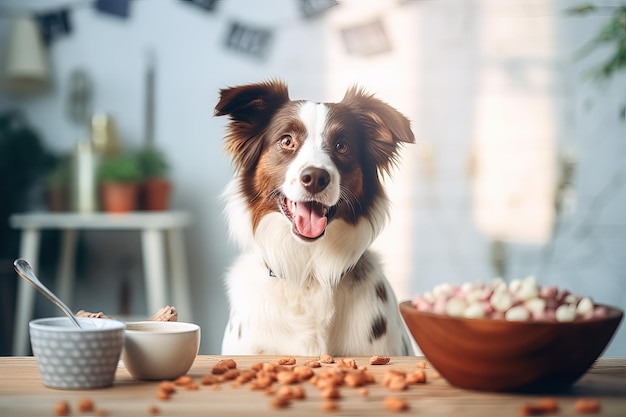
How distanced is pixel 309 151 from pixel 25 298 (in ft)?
7.02

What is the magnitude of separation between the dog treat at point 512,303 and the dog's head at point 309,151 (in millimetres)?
529

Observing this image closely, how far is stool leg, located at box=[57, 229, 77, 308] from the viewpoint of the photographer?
134 inches

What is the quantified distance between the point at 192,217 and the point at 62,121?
2.48ft

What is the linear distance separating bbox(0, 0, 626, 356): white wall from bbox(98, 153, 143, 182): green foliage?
0.23 metres

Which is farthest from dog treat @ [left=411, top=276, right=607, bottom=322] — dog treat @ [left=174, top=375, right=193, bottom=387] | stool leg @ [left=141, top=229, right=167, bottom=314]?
stool leg @ [left=141, top=229, right=167, bottom=314]

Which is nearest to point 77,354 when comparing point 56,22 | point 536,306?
point 536,306

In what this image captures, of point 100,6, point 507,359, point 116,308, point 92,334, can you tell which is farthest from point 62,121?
point 507,359

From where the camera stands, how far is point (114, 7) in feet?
11.3

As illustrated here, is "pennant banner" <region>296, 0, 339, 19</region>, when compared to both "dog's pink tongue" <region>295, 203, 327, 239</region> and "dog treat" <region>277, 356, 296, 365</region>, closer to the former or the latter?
"dog's pink tongue" <region>295, 203, 327, 239</region>

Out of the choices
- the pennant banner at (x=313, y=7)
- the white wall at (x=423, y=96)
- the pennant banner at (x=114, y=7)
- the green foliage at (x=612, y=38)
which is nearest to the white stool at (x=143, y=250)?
the white wall at (x=423, y=96)

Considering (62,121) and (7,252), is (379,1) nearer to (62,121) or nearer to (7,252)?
(62,121)

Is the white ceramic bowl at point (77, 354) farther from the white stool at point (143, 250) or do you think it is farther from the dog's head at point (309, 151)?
the white stool at point (143, 250)

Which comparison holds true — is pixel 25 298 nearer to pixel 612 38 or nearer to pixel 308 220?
pixel 308 220

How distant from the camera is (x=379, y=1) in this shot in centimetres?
342
